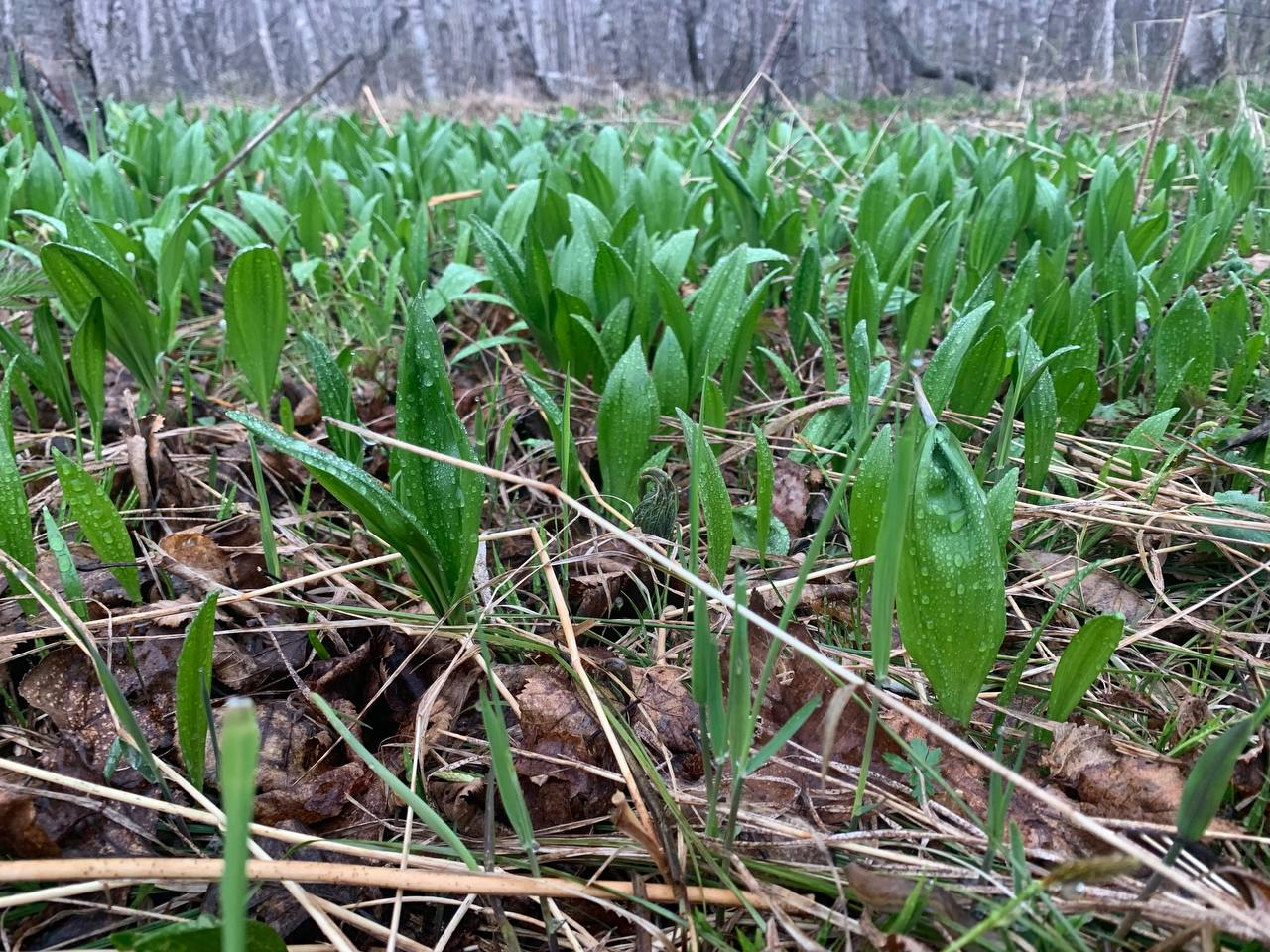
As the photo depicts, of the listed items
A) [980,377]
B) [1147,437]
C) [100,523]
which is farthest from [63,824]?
[1147,437]

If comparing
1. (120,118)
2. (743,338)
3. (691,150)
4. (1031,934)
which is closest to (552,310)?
(743,338)

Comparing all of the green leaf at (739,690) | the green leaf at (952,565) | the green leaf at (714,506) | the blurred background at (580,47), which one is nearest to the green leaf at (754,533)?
the green leaf at (714,506)

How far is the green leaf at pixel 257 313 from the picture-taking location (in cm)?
146

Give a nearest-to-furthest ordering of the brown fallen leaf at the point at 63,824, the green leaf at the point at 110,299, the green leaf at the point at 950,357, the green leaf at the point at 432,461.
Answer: the brown fallen leaf at the point at 63,824 < the green leaf at the point at 432,461 < the green leaf at the point at 950,357 < the green leaf at the point at 110,299

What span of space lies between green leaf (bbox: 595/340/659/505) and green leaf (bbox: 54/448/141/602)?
63 cm

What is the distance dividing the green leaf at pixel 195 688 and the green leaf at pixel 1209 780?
0.76m

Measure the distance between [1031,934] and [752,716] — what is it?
0.87 feet

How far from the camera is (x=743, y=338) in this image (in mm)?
1592

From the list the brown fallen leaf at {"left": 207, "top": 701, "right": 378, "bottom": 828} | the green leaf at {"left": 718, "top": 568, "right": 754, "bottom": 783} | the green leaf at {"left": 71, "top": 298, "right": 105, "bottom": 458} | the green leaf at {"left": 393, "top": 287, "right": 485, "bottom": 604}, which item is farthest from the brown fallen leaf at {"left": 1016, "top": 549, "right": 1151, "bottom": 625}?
the green leaf at {"left": 71, "top": 298, "right": 105, "bottom": 458}

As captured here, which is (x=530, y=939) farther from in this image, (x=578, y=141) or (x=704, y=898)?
(x=578, y=141)

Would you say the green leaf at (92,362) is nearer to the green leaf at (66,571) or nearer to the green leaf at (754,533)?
the green leaf at (66,571)

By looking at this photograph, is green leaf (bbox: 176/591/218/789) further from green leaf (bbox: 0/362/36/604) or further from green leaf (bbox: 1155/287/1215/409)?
green leaf (bbox: 1155/287/1215/409)

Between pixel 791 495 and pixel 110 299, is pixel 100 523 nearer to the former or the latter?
pixel 110 299

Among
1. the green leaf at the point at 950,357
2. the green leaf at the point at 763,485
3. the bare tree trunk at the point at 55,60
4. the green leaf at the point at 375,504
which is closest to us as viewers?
the green leaf at the point at 375,504
